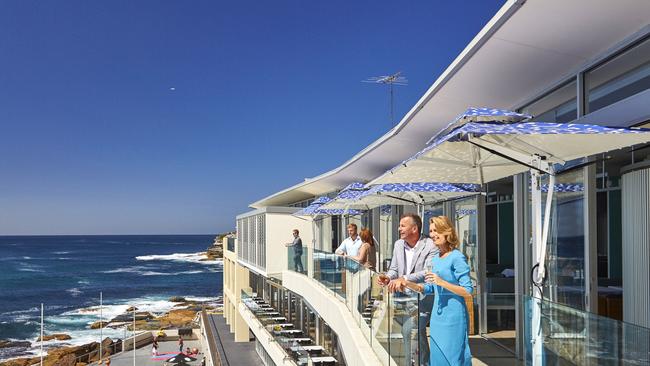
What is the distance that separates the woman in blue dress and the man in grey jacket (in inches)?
13.7

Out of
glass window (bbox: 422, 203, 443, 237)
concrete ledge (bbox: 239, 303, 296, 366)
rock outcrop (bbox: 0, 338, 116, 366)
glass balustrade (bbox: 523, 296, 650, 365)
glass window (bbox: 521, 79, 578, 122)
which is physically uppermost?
glass window (bbox: 521, 79, 578, 122)

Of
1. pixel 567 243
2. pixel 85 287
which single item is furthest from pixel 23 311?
pixel 567 243

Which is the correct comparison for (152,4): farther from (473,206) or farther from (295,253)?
(473,206)

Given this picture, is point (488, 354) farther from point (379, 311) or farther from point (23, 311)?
point (23, 311)

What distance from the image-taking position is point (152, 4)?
225ft

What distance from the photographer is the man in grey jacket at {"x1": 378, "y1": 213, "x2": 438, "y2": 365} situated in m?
5.97

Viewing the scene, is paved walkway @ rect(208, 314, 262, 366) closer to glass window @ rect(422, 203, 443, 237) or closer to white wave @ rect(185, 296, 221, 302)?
glass window @ rect(422, 203, 443, 237)

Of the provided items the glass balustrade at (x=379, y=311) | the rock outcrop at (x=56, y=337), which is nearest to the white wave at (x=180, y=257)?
the rock outcrop at (x=56, y=337)

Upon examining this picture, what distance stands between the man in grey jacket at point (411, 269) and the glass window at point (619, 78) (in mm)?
2612

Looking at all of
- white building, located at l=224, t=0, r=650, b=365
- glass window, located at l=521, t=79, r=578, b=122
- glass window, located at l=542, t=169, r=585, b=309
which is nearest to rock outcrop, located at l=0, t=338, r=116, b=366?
white building, located at l=224, t=0, r=650, b=365

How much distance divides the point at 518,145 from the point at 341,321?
269 inches

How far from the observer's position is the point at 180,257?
480ft

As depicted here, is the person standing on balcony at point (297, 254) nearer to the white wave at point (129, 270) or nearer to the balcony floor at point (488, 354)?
the balcony floor at point (488, 354)

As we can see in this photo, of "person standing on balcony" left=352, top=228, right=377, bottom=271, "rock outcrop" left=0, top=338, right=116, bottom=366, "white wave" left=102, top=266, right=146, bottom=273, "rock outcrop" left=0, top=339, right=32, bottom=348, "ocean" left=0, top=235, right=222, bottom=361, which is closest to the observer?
"person standing on balcony" left=352, top=228, right=377, bottom=271
